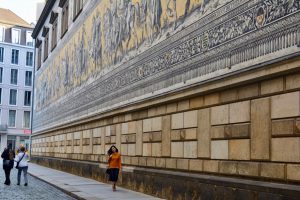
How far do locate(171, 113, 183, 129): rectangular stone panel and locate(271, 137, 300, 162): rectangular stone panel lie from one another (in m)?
3.79

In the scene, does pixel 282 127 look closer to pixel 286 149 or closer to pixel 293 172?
pixel 286 149

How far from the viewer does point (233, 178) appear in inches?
355

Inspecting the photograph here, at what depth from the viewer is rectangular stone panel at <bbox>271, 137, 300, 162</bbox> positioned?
738cm

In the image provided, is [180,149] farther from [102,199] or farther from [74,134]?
[74,134]

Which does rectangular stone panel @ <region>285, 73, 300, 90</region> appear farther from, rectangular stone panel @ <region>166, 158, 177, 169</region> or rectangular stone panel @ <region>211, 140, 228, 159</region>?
rectangular stone panel @ <region>166, 158, 177, 169</region>

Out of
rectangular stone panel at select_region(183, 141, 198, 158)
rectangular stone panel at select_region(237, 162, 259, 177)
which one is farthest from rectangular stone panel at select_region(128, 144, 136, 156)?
rectangular stone panel at select_region(237, 162, 259, 177)

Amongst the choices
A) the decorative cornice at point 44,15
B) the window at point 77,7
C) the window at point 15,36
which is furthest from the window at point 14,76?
the window at point 77,7

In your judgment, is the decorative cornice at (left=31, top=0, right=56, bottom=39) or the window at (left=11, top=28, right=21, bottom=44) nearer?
the decorative cornice at (left=31, top=0, right=56, bottom=39)

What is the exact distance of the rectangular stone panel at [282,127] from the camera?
7520 millimetres

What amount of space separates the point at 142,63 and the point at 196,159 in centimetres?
445

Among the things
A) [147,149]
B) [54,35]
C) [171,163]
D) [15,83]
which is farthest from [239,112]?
[15,83]

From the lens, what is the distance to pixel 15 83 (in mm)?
63938

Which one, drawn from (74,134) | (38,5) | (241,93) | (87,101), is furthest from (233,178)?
(38,5)

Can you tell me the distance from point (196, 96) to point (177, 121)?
122cm
